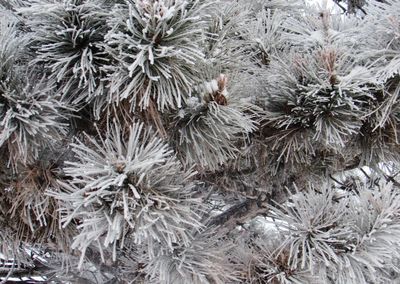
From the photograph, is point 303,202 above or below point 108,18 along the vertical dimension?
below

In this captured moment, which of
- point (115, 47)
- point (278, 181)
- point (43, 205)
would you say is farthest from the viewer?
point (278, 181)

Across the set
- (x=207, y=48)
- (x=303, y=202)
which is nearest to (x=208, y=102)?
(x=207, y=48)

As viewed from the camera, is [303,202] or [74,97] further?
[303,202]

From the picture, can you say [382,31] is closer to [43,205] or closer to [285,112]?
[285,112]

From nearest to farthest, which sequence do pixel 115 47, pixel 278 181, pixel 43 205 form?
pixel 115 47 → pixel 43 205 → pixel 278 181

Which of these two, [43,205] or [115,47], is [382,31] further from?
[43,205]

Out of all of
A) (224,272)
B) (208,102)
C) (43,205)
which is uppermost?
(208,102)
